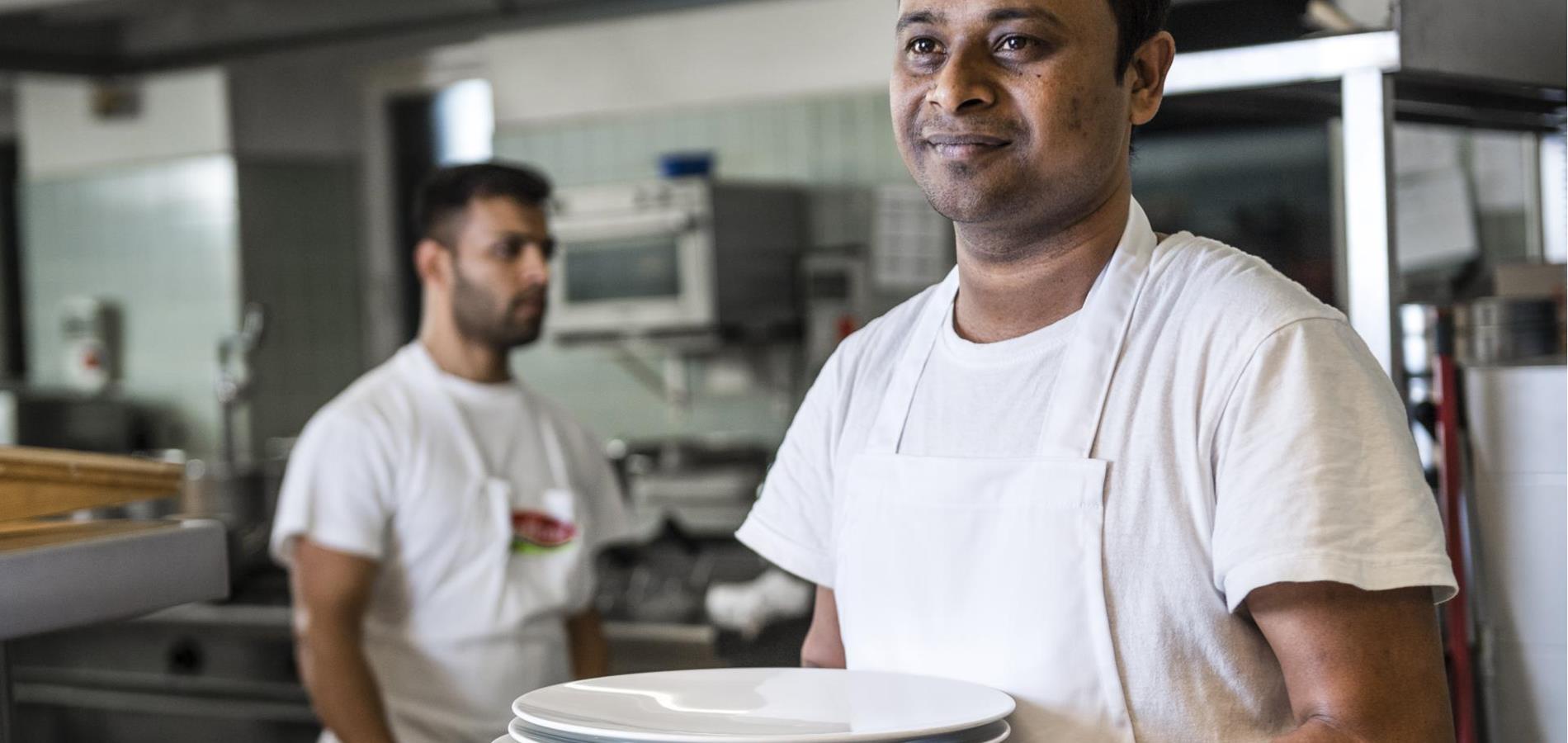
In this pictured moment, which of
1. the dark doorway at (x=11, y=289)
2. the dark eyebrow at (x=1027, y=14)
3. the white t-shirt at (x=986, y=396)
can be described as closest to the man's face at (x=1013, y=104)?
the dark eyebrow at (x=1027, y=14)

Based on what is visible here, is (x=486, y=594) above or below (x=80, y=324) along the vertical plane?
below

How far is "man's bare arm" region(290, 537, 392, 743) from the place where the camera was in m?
2.58

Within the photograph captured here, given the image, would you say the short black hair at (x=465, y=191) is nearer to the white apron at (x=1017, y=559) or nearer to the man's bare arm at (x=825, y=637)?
the man's bare arm at (x=825, y=637)

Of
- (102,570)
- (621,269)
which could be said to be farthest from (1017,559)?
(621,269)

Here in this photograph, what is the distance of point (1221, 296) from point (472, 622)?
5.85 feet

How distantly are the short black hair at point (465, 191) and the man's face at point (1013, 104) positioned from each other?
175cm

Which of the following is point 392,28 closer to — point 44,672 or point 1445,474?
point 44,672

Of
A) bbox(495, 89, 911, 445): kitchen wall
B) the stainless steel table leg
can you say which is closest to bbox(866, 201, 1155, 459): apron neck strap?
the stainless steel table leg

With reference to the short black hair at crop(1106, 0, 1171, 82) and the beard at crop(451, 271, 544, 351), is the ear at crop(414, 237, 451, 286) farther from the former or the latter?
the short black hair at crop(1106, 0, 1171, 82)

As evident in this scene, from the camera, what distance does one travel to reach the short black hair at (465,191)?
2900 millimetres

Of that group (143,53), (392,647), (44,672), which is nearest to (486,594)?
(392,647)

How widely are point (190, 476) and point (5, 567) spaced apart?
409 cm

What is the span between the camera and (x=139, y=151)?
6.22 m

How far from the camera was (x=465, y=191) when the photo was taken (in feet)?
9.59
